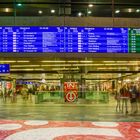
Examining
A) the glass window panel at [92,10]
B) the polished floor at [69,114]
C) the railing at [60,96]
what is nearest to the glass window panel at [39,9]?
the glass window panel at [92,10]

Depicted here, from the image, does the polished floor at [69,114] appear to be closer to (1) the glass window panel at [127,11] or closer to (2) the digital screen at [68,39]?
(2) the digital screen at [68,39]

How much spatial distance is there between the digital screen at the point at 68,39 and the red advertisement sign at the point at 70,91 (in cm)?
997

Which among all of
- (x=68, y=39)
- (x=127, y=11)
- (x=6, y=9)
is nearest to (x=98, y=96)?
(x=127, y=11)

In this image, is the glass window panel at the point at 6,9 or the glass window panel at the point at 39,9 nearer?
the glass window panel at the point at 6,9

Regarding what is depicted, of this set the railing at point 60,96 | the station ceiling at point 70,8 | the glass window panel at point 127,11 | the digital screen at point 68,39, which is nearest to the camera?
the digital screen at point 68,39

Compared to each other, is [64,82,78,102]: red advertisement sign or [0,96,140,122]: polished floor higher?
[64,82,78,102]: red advertisement sign

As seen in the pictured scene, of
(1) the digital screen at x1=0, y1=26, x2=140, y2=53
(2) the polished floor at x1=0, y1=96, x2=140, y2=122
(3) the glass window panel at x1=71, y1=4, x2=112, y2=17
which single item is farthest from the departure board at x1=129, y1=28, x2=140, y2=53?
(2) the polished floor at x1=0, y1=96, x2=140, y2=122

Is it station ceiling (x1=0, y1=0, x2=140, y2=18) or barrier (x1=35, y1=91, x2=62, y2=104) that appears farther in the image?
barrier (x1=35, y1=91, x2=62, y2=104)

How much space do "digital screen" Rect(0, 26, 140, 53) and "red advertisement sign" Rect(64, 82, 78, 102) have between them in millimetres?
9969

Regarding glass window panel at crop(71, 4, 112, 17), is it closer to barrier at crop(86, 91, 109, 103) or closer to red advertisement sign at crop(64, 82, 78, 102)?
red advertisement sign at crop(64, 82, 78, 102)

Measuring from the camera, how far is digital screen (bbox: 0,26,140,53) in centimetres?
1229

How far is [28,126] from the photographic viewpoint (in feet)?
37.8

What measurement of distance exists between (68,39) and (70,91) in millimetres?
10418

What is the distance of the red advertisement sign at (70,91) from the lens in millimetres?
22411
